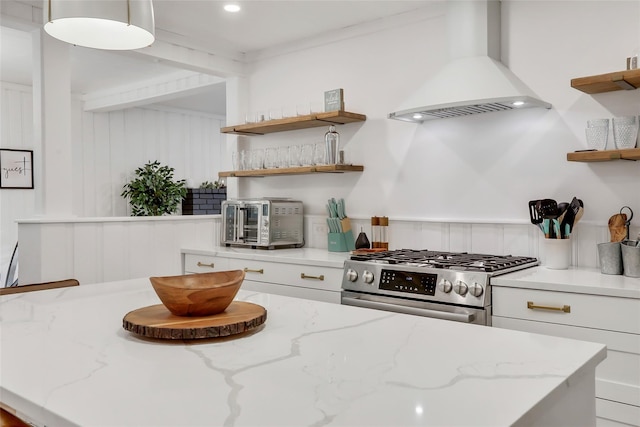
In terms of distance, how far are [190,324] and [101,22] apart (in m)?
1.03

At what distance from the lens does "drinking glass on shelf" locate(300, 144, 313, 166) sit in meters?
3.82

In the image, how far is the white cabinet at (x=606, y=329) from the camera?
2.11 m

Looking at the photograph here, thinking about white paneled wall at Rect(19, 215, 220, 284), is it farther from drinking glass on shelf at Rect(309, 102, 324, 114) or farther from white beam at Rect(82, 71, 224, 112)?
white beam at Rect(82, 71, 224, 112)

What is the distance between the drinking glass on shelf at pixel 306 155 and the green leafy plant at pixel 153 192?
10.4 ft

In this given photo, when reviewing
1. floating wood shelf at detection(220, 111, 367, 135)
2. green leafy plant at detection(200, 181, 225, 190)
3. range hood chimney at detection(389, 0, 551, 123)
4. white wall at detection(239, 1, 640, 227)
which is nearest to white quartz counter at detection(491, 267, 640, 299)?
white wall at detection(239, 1, 640, 227)

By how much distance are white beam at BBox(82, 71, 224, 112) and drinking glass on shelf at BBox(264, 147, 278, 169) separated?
1002mm

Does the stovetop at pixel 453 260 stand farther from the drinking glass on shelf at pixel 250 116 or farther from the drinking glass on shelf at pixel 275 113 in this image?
the drinking glass on shelf at pixel 250 116

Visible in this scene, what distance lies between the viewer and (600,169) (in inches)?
109

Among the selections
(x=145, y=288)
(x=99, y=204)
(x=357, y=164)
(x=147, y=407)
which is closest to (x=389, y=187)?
(x=357, y=164)

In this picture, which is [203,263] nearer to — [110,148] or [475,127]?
[475,127]

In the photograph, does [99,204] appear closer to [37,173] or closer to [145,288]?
[37,173]

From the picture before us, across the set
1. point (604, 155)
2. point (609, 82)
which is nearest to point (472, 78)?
point (609, 82)

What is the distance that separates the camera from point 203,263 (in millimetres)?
3873

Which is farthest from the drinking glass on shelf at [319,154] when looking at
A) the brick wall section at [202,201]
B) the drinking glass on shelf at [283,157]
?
the brick wall section at [202,201]
